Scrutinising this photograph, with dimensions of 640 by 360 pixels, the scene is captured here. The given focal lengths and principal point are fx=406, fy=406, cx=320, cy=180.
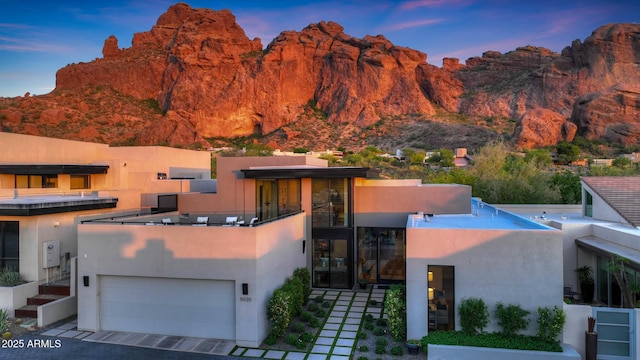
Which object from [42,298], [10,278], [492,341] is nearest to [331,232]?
[492,341]

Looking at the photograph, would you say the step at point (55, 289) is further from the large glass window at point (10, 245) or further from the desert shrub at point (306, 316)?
the desert shrub at point (306, 316)

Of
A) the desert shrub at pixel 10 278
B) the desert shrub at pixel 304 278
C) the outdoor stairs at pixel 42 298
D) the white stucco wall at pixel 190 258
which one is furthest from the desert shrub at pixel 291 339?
the desert shrub at pixel 10 278

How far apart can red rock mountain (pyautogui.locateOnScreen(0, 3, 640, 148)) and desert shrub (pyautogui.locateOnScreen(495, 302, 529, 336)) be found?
64575 millimetres

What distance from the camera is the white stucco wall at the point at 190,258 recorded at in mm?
9648

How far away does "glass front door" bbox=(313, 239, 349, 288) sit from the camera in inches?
583

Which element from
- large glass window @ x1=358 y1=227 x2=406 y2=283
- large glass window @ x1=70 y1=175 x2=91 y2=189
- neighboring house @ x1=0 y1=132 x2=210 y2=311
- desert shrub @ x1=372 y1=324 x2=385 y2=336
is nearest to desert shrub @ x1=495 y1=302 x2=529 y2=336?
desert shrub @ x1=372 y1=324 x2=385 y2=336

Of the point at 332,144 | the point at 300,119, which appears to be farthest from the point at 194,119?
the point at 332,144

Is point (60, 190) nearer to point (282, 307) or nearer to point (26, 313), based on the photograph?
point (26, 313)

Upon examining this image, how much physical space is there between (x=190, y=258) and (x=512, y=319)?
7563 millimetres

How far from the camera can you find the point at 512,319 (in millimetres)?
8875

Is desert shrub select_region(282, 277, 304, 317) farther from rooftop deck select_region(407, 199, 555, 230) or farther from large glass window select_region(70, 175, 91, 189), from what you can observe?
large glass window select_region(70, 175, 91, 189)

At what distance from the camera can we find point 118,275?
34.3ft

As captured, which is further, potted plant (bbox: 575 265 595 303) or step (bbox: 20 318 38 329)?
potted plant (bbox: 575 265 595 303)

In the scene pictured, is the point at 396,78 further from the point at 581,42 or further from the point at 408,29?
the point at 581,42
